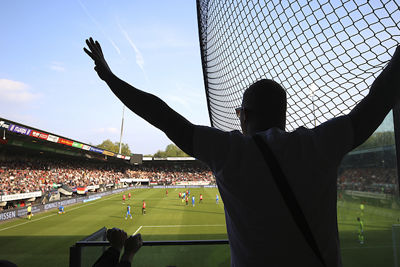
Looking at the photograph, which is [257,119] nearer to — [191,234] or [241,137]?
[241,137]

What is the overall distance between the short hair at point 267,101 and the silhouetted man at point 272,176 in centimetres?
5

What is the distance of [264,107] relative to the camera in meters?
0.95

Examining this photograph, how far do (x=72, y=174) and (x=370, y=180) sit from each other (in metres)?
44.8

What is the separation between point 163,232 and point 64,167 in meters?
31.6

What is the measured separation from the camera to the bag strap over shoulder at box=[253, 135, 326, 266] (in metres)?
0.77

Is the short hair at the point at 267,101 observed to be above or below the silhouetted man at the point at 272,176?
above

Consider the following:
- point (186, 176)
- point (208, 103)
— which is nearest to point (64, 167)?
point (186, 176)

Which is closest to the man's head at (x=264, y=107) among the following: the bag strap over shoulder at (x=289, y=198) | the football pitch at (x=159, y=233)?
the bag strap over shoulder at (x=289, y=198)

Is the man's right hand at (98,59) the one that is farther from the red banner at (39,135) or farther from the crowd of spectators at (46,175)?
the red banner at (39,135)

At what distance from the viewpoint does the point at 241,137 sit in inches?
32.5

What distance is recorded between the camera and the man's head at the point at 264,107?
3.10ft

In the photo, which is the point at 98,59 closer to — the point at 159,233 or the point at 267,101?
the point at 267,101

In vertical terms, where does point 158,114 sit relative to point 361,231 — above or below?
above

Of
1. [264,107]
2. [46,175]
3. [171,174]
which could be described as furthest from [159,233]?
[171,174]
